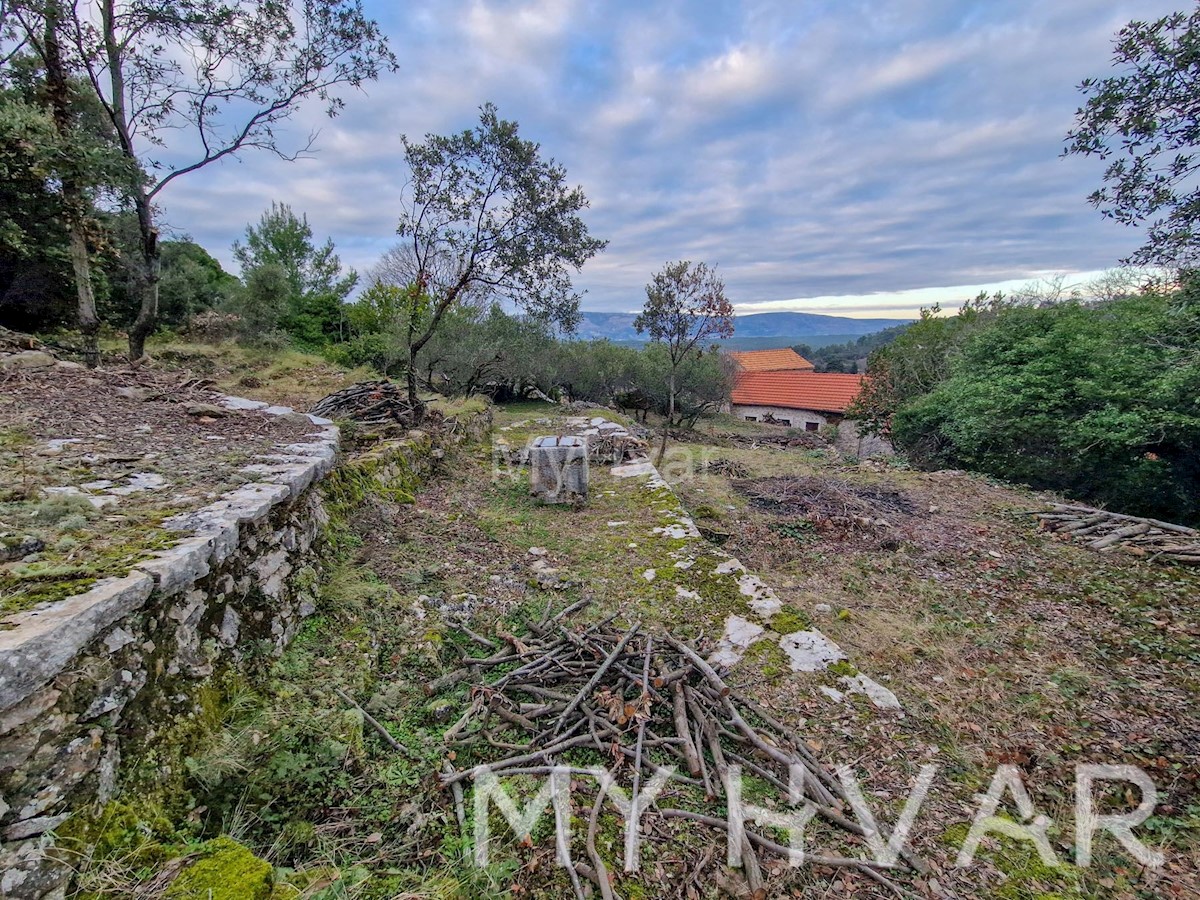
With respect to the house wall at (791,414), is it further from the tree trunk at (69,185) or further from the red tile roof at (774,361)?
the tree trunk at (69,185)

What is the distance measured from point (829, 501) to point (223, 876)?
26.3 ft

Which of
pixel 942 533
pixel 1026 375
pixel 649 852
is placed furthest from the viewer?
pixel 1026 375

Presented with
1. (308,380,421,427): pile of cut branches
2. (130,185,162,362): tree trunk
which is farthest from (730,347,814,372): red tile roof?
(130,185,162,362): tree trunk

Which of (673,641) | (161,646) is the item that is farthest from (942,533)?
(161,646)

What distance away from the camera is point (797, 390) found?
2586 centimetres

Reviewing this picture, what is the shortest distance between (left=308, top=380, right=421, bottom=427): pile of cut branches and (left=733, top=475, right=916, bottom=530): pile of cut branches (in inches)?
240

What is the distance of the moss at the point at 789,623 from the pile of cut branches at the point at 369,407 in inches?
232

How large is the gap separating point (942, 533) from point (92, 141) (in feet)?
40.6

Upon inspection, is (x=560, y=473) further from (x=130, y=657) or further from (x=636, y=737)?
(x=130, y=657)

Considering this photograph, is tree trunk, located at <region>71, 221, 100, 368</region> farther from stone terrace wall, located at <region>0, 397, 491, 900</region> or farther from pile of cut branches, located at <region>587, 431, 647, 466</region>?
pile of cut branches, located at <region>587, 431, 647, 466</region>

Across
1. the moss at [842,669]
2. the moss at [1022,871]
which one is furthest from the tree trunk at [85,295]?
the moss at [1022,871]

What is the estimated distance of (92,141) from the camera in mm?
5855

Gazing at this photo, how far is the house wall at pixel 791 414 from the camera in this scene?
76.7 feet

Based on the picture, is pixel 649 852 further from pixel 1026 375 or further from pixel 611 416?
pixel 611 416
